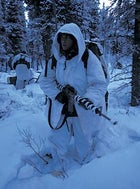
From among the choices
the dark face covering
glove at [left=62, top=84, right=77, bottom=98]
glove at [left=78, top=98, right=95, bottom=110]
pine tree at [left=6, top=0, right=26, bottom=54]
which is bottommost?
glove at [left=78, top=98, right=95, bottom=110]

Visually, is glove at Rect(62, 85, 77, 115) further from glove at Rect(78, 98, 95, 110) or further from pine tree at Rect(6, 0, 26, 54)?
pine tree at Rect(6, 0, 26, 54)

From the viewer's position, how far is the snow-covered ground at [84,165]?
2514 mm

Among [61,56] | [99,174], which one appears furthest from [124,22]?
[99,174]

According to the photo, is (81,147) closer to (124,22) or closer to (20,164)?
(20,164)

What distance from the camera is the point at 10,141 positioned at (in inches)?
199

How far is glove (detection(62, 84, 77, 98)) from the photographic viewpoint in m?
4.10

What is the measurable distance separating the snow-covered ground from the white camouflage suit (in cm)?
37

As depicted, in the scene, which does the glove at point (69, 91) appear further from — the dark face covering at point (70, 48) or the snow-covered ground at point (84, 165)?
the snow-covered ground at point (84, 165)

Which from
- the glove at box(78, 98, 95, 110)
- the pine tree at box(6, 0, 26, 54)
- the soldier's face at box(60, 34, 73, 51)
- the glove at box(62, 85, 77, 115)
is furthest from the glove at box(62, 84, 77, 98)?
the pine tree at box(6, 0, 26, 54)

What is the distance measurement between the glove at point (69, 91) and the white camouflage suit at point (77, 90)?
0.27 feet

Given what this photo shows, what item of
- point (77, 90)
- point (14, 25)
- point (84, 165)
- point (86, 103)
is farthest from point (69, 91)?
point (14, 25)

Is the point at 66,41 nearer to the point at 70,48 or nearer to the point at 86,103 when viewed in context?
the point at 70,48

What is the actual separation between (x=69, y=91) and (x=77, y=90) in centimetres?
16

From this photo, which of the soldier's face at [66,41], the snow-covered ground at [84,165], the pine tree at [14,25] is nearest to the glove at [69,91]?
the soldier's face at [66,41]
